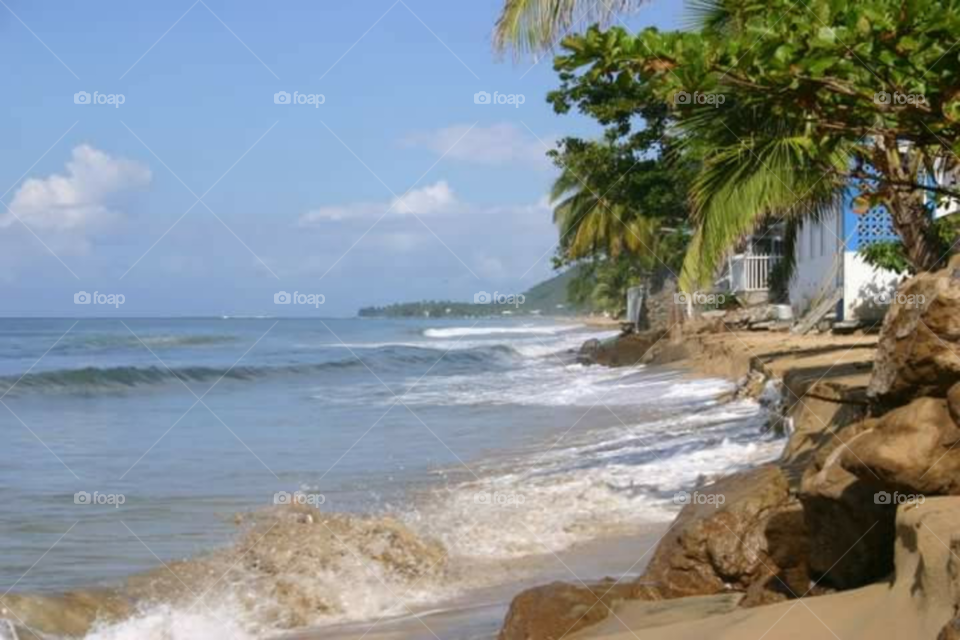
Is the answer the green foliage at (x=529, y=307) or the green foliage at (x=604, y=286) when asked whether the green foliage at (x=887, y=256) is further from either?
the green foliage at (x=529, y=307)

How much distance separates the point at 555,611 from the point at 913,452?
2.21 m

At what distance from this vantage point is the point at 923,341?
5.41 m

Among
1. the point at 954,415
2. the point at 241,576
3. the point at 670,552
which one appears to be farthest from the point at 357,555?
the point at 954,415

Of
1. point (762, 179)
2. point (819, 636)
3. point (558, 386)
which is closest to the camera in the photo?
point (819, 636)

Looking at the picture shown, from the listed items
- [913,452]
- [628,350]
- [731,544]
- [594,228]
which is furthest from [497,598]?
[594,228]

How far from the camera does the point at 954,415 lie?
16.9ft

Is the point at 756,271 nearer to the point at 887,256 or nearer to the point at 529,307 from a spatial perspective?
the point at 887,256

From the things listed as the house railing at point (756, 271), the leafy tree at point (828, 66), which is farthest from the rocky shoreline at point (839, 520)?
the house railing at point (756, 271)

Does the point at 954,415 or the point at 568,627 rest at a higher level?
the point at 954,415

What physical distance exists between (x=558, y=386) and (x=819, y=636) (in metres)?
25.0

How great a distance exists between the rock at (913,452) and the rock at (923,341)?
129mm

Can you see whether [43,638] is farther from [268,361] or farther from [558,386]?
[268,361]

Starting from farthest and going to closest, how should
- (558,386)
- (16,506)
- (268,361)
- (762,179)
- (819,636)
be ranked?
1. (268,361)
2. (558,386)
3. (16,506)
4. (762,179)
5. (819,636)

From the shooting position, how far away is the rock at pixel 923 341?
530 cm
